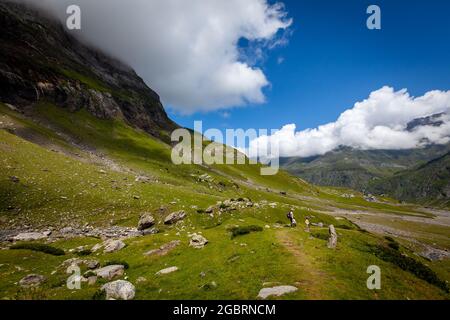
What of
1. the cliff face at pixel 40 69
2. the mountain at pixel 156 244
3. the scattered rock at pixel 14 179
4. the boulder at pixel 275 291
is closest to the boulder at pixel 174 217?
the mountain at pixel 156 244

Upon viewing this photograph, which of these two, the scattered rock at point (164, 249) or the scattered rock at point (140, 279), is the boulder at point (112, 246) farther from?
the scattered rock at point (140, 279)

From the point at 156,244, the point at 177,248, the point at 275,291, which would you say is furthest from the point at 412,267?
the point at 156,244

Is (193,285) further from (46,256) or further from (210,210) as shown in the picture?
(210,210)

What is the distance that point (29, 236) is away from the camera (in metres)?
33.5

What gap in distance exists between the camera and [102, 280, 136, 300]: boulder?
58.1 ft

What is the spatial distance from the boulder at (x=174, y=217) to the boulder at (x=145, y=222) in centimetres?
209

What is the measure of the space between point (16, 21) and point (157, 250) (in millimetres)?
181270

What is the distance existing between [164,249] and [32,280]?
11310mm

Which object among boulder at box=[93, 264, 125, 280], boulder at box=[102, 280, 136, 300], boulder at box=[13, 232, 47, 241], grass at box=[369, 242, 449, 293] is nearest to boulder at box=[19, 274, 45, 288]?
boulder at box=[93, 264, 125, 280]

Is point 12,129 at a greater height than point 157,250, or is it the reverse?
point 12,129

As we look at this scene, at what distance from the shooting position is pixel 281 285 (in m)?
17.6

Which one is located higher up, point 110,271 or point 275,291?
point 275,291

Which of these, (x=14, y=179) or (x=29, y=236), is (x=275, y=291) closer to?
(x=29, y=236)
